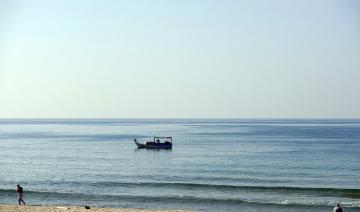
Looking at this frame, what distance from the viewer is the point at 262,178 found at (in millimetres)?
44188

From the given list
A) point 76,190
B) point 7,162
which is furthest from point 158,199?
point 7,162

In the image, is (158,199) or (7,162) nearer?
(158,199)

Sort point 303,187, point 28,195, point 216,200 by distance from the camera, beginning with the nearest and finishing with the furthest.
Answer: point 216,200, point 28,195, point 303,187

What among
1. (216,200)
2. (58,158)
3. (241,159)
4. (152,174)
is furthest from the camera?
(58,158)

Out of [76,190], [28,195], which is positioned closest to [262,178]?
[76,190]

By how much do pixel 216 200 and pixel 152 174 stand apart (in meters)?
16.4

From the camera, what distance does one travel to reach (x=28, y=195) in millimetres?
36500

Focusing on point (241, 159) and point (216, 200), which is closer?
point (216, 200)

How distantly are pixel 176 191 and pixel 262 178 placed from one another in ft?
33.7

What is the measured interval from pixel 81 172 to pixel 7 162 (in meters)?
16.1

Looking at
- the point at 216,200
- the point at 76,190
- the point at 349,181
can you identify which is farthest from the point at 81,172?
the point at 349,181

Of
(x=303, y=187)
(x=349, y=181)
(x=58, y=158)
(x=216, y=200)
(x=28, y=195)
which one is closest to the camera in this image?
(x=216, y=200)

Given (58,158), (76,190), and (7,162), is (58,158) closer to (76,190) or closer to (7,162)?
(7,162)

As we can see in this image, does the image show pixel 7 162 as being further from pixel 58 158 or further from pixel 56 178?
pixel 56 178
